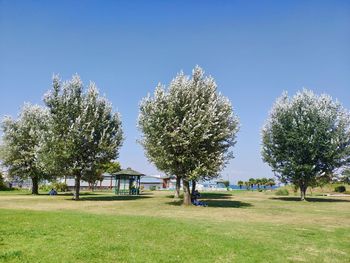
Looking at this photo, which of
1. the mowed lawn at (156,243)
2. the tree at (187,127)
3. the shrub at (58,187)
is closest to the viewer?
the mowed lawn at (156,243)

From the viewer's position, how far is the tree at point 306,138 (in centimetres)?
4534

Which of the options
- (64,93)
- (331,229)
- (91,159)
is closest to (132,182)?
(91,159)

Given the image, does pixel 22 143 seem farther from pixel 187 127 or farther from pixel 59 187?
pixel 187 127

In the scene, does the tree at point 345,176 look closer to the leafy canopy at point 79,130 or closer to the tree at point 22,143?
the leafy canopy at point 79,130

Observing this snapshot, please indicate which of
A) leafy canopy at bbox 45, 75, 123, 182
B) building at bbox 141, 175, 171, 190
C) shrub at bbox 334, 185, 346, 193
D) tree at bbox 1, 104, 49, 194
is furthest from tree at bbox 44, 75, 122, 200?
building at bbox 141, 175, 171, 190

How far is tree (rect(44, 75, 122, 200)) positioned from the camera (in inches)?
1594

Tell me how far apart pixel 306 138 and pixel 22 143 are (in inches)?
1709

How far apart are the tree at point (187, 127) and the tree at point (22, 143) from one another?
2943 cm

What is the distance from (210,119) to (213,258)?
2133cm

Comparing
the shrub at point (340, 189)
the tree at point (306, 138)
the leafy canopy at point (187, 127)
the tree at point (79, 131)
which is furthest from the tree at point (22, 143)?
the shrub at point (340, 189)

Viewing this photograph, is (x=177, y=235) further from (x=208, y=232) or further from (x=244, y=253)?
(x=244, y=253)

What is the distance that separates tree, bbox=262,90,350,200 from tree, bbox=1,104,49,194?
118 ft

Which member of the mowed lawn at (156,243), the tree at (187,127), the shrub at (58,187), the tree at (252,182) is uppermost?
the tree at (187,127)

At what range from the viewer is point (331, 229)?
20.0 m
